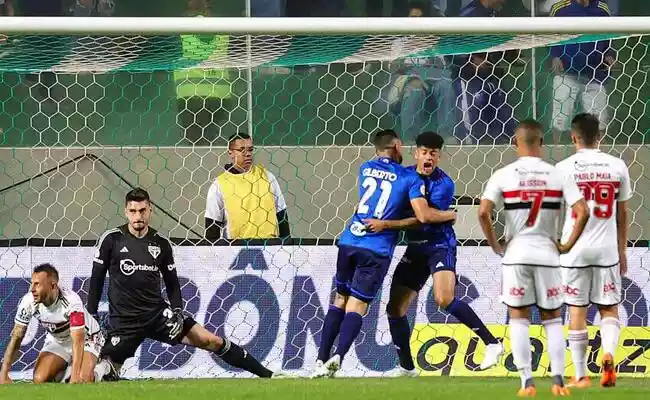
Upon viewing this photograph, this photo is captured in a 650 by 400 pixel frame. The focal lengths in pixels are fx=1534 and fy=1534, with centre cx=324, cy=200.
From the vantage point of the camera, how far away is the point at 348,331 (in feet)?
35.2

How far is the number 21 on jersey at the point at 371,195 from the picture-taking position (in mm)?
11039

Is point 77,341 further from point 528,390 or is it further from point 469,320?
point 528,390

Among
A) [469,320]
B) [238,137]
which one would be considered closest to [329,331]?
[469,320]

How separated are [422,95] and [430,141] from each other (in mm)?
1808

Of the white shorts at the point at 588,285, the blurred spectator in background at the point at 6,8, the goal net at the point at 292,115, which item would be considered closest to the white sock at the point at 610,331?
the white shorts at the point at 588,285

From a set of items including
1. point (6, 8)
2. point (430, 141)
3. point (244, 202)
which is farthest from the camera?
point (6, 8)

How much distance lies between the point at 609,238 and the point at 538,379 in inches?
67.2

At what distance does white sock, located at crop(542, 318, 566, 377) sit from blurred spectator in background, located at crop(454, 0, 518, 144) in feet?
13.5

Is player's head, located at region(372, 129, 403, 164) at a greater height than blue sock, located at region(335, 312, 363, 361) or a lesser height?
greater

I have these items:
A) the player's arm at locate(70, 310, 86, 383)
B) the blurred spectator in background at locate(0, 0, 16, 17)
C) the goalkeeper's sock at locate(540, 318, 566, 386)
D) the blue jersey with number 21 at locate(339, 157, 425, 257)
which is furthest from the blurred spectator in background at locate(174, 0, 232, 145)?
the goalkeeper's sock at locate(540, 318, 566, 386)

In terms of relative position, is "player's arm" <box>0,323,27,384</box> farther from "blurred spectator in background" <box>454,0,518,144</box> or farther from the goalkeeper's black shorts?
"blurred spectator in background" <box>454,0,518,144</box>

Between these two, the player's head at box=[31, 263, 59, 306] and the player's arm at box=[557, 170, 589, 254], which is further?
the player's head at box=[31, 263, 59, 306]

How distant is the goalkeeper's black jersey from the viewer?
1105cm

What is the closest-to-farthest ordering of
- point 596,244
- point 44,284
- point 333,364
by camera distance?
1. point 596,244
2. point 333,364
3. point 44,284
